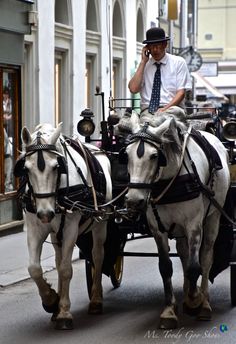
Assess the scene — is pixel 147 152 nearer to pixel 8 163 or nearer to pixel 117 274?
pixel 117 274

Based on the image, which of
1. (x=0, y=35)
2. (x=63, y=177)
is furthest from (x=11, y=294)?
(x=0, y=35)

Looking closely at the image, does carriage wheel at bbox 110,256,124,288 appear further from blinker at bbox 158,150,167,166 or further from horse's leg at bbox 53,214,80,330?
blinker at bbox 158,150,167,166

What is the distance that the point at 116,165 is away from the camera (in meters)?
10.2

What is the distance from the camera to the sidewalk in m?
12.6

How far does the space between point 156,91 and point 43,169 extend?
6.37 feet

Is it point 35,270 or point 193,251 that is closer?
point 35,270

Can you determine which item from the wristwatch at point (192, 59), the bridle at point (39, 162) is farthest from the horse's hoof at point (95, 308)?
the wristwatch at point (192, 59)

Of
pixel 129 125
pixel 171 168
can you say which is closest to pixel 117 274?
pixel 171 168

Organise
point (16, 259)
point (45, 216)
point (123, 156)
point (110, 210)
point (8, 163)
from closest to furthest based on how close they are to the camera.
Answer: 1. point (45, 216)
2. point (123, 156)
3. point (110, 210)
4. point (16, 259)
5. point (8, 163)

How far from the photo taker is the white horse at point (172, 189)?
8430 millimetres

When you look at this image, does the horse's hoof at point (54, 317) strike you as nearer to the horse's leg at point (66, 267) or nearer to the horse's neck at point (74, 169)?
the horse's leg at point (66, 267)

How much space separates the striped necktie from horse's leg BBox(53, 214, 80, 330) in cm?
163

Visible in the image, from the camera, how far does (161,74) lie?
9.93 meters

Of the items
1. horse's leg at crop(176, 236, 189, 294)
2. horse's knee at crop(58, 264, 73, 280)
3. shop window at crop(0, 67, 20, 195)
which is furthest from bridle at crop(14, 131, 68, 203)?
shop window at crop(0, 67, 20, 195)
